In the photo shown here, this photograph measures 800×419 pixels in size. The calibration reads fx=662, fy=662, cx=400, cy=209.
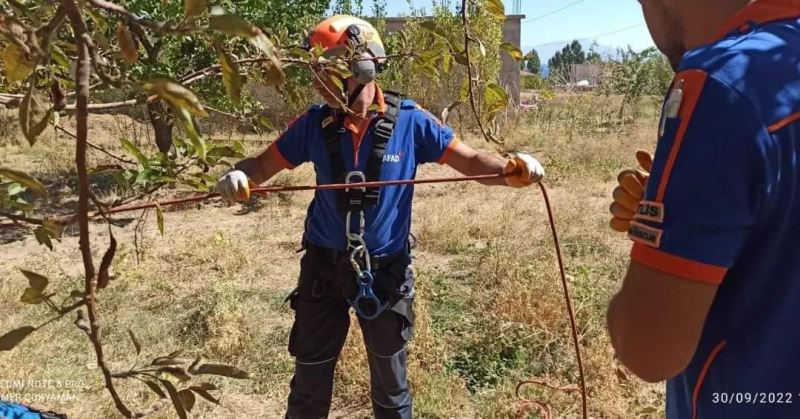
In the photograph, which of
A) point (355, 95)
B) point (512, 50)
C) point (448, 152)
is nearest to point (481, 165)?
point (448, 152)

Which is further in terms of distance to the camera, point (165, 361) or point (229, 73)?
point (165, 361)

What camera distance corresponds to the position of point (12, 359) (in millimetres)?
3709

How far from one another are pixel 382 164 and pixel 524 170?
532 mm

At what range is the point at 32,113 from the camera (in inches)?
24.1

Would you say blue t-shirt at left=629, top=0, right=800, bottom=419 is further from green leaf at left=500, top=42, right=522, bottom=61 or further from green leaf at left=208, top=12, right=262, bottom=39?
green leaf at left=500, top=42, right=522, bottom=61

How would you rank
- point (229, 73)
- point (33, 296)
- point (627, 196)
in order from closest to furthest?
1. point (229, 73)
2. point (33, 296)
3. point (627, 196)

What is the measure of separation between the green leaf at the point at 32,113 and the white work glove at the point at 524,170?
176 centimetres

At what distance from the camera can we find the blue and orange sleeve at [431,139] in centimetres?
261

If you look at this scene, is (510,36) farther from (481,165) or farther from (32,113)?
(32,113)

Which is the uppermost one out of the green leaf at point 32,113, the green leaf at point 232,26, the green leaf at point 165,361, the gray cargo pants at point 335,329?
the green leaf at point 232,26

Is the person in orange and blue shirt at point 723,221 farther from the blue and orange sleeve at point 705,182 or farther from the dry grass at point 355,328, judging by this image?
the dry grass at point 355,328

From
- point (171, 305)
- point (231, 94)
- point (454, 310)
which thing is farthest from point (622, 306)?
point (171, 305)

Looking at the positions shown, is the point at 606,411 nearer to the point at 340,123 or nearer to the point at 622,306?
the point at 340,123
